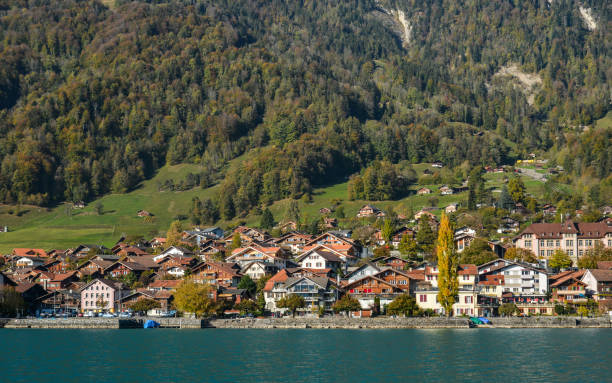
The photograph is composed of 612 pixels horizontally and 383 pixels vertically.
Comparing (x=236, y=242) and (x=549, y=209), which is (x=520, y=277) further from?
(x=549, y=209)

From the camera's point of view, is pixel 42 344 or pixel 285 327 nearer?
pixel 42 344

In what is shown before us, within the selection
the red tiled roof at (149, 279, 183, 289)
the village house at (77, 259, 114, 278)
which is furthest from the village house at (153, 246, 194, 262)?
the red tiled roof at (149, 279, 183, 289)

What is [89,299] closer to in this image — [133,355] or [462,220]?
[133,355]

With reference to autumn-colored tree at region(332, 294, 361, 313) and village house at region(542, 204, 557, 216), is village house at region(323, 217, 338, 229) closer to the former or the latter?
village house at region(542, 204, 557, 216)

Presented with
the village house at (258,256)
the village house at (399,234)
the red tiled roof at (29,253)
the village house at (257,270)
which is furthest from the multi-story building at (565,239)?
the red tiled roof at (29,253)

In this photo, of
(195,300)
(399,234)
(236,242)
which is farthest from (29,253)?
(399,234)

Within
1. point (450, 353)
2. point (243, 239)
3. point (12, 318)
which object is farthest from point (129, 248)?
point (450, 353)
